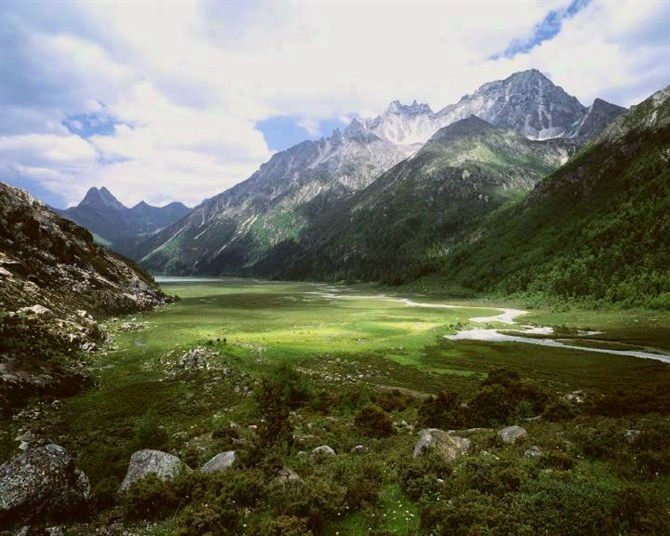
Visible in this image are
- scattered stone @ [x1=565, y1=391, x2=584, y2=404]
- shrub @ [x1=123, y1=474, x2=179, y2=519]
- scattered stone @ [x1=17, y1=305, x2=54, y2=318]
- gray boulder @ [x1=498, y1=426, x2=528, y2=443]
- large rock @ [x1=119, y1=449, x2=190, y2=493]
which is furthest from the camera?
scattered stone @ [x1=17, y1=305, x2=54, y2=318]

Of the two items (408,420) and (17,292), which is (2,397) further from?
(17,292)

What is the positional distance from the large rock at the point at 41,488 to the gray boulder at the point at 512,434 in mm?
20919

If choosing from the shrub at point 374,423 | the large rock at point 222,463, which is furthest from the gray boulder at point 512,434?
the large rock at point 222,463

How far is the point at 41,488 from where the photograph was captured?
15539 mm

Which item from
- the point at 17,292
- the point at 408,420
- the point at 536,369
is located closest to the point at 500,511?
the point at 408,420

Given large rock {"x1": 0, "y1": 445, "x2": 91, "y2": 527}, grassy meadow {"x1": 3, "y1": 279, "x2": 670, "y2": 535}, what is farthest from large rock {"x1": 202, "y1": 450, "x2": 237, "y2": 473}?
large rock {"x1": 0, "y1": 445, "x2": 91, "y2": 527}

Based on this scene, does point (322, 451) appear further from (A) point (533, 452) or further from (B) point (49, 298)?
(B) point (49, 298)

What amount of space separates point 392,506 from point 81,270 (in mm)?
105546

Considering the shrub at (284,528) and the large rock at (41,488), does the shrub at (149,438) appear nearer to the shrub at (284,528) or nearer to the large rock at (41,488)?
the large rock at (41,488)

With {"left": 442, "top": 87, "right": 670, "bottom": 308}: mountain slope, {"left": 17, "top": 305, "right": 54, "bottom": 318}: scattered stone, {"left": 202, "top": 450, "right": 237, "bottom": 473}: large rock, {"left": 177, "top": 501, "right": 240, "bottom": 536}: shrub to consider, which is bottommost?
{"left": 202, "top": 450, "right": 237, "bottom": 473}: large rock

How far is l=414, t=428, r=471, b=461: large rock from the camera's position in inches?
822

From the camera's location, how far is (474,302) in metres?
159

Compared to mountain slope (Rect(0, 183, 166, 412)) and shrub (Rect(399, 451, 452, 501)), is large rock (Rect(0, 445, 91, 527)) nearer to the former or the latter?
shrub (Rect(399, 451, 452, 501))

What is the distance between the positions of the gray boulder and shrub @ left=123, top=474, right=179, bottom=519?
1744cm
